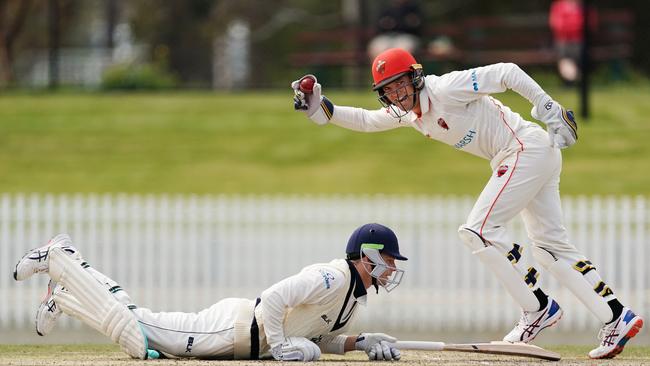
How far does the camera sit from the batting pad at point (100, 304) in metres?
7.90

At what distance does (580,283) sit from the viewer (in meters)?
8.55

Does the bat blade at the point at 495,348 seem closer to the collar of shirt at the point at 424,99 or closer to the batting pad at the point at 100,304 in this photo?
the collar of shirt at the point at 424,99

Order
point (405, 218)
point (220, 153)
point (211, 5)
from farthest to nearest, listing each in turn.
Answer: point (211, 5)
point (220, 153)
point (405, 218)

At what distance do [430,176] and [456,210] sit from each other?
471cm

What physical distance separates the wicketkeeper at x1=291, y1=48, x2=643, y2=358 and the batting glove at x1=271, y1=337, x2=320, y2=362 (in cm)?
128

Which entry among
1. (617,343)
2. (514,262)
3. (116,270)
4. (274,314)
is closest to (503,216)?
(514,262)

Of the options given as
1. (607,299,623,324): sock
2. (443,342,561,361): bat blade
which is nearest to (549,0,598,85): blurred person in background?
(607,299,623,324): sock

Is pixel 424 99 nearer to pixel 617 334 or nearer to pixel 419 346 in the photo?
pixel 419 346

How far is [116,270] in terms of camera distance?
1412 cm

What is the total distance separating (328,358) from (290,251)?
5.48 m

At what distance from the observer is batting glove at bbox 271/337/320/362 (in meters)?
7.66

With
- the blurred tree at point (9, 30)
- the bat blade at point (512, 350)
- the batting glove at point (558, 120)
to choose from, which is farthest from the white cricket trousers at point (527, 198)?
the blurred tree at point (9, 30)

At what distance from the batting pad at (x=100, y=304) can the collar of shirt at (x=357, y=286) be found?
51.0 inches

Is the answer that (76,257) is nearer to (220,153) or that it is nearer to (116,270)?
(116,270)
